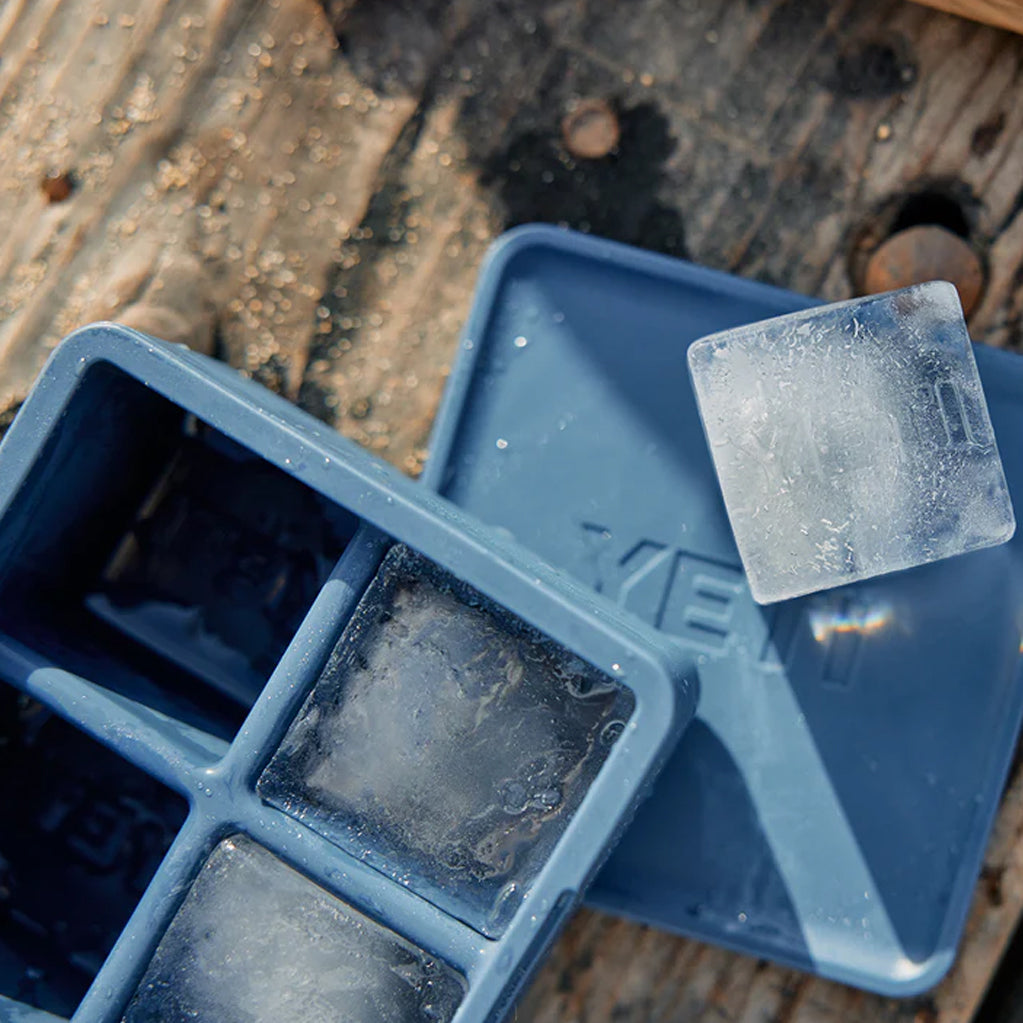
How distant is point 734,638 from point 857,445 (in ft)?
0.70

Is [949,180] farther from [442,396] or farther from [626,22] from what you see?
[442,396]

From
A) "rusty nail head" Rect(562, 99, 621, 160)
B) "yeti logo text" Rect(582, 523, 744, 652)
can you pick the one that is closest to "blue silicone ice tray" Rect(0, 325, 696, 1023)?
"yeti logo text" Rect(582, 523, 744, 652)

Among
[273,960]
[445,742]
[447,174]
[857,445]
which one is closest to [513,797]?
[445,742]

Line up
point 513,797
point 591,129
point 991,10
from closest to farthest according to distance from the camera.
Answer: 1. point 513,797
2. point 991,10
3. point 591,129

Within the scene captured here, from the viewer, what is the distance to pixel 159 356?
69cm

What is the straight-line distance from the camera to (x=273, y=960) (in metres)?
0.74

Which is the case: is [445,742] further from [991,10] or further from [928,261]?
[991,10]

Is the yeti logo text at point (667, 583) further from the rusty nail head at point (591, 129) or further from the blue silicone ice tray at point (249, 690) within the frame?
the rusty nail head at point (591, 129)

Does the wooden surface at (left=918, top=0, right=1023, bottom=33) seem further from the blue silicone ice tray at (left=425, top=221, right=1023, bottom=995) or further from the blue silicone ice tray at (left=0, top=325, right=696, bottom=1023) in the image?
the blue silicone ice tray at (left=0, top=325, right=696, bottom=1023)

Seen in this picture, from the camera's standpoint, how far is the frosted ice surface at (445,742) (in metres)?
0.73

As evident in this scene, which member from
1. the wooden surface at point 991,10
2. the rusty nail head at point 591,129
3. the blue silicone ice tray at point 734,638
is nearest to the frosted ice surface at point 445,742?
the blue silicone ice tray at point 734,638

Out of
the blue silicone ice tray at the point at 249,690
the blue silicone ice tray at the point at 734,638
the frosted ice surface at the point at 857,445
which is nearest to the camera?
the blue silicone ice tray at the point at 249,690

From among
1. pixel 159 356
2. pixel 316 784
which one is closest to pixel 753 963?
pixel 316 784

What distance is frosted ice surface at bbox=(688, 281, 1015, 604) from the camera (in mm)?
793
